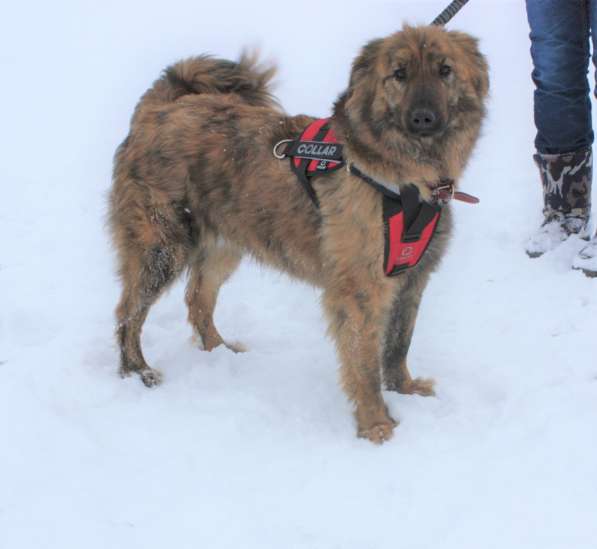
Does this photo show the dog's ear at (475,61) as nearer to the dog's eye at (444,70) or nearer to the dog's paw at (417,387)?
the dog's eye at (444,70)

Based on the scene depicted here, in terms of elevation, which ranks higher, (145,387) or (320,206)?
(320,206)

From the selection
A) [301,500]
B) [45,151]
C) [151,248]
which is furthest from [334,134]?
[45,151]

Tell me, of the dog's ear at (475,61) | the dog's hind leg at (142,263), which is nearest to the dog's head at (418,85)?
Answer: the dog's ear at (475,61)

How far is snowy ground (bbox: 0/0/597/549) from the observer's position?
95.0 inches

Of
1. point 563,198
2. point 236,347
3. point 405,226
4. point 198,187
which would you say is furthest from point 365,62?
point 563,198

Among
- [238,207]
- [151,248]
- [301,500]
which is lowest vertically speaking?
[301,500]

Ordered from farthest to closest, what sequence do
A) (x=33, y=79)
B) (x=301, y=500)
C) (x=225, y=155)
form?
1. (x=33, y=79)
2. (x=225, y=155)
3. (x=301, y=500)

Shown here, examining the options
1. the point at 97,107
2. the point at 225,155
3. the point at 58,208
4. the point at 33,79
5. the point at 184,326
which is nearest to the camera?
the point at 225,155

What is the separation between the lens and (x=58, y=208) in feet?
18.7

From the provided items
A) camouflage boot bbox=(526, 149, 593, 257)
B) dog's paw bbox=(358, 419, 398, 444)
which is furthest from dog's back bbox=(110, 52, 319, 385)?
camouflage boot bbox=(526, 149, 593, 257)

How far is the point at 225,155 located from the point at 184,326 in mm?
1217

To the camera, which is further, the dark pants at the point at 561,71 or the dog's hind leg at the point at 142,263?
the dark pants at the point at 561,71

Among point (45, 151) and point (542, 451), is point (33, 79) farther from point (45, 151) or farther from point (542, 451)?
point (542, 451)

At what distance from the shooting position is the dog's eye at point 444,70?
2.74 meters
